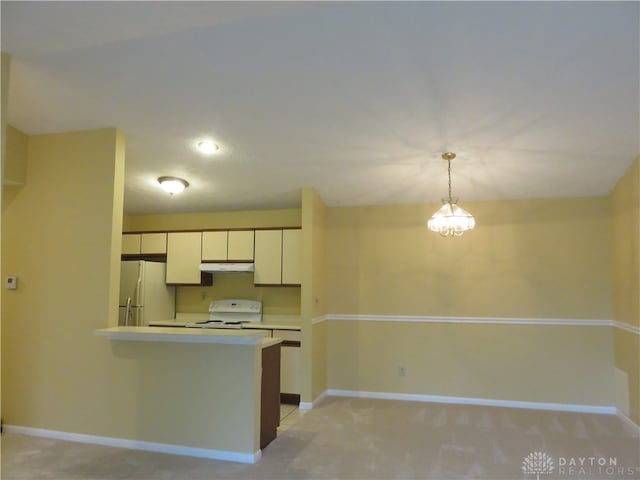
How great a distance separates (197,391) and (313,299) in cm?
185

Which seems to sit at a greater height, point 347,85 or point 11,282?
point 347,85

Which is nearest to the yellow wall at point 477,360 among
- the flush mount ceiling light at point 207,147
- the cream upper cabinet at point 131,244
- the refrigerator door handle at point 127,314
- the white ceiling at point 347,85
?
the white ceiling at point 347,85

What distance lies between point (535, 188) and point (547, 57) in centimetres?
231

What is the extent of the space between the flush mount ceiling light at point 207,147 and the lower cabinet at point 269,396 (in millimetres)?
1944

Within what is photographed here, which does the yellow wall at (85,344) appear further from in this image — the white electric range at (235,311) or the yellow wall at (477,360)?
the yellow wall at (477,360)

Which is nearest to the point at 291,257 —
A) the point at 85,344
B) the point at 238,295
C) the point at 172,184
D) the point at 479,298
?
the point at 238,295

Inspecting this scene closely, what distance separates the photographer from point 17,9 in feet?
8.32

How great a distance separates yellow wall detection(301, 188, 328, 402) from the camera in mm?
4906

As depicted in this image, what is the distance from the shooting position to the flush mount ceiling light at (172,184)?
4.92 m

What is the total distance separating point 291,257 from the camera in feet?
17.8

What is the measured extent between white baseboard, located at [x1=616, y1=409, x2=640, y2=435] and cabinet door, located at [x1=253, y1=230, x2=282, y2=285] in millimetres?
3875

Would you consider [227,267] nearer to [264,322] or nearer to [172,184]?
[264,322]

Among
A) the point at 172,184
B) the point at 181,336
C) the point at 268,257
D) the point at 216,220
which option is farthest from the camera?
the point at 216,220

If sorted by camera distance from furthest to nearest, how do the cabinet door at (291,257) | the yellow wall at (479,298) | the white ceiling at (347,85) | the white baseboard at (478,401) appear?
1. the cabinet door at (291,257)
2. the yellow wall at (479,298)
3. the white baseboard at (478,401)
4. the white ceiling at (347,85)
